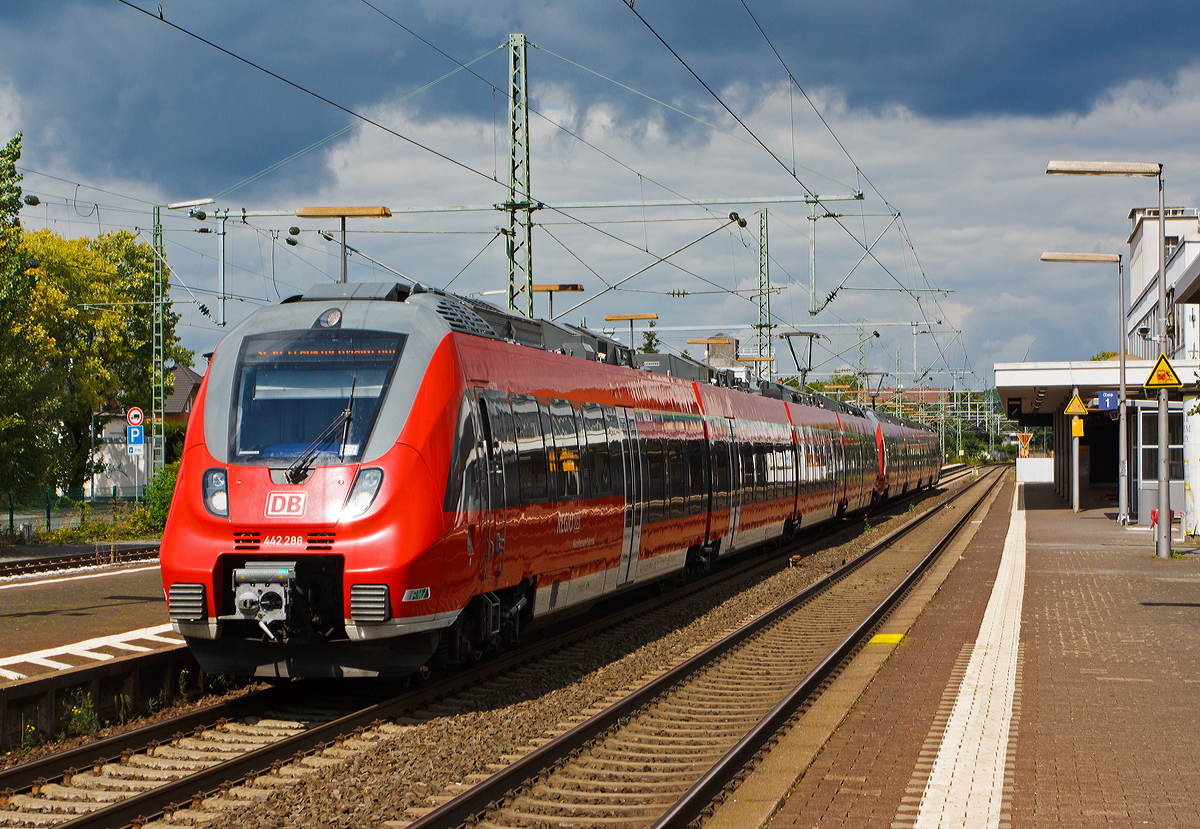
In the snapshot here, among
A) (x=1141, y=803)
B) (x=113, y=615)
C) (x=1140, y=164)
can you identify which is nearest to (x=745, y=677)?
(x=1141, y=803)

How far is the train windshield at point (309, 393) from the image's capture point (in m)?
8.62

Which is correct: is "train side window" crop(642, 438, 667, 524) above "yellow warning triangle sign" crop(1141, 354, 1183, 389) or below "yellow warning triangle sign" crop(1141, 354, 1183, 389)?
below

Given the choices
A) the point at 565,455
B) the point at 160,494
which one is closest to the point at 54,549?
the point at 160,494

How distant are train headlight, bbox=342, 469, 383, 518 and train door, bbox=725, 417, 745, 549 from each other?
10885 mm

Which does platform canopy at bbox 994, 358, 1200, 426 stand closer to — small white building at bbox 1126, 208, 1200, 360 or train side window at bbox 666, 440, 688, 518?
small white building at bbox 1126, 208, 1200, 360

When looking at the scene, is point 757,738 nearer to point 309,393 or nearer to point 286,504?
point 286,504

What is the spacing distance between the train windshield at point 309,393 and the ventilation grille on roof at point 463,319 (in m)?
0.69

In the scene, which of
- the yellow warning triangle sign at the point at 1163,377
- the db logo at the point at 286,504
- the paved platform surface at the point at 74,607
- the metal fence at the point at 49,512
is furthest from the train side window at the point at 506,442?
the metal fence at the point at 49,512

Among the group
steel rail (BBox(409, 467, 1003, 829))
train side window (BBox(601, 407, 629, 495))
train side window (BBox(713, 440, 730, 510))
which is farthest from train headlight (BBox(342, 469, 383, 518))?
train side window (BBox(713, 440, 730, 510))

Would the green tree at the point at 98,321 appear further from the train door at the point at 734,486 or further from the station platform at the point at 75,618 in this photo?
the train door at the point at 734,486

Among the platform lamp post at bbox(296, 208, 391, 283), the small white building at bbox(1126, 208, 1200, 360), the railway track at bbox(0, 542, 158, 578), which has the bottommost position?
the railway track at bbox(0, 542, 158, 578)

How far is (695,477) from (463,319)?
718 cm

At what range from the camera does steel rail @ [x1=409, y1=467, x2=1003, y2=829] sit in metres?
6.20

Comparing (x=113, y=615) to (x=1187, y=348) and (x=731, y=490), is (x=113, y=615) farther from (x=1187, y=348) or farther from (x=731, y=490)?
(x=1187, y=348)
